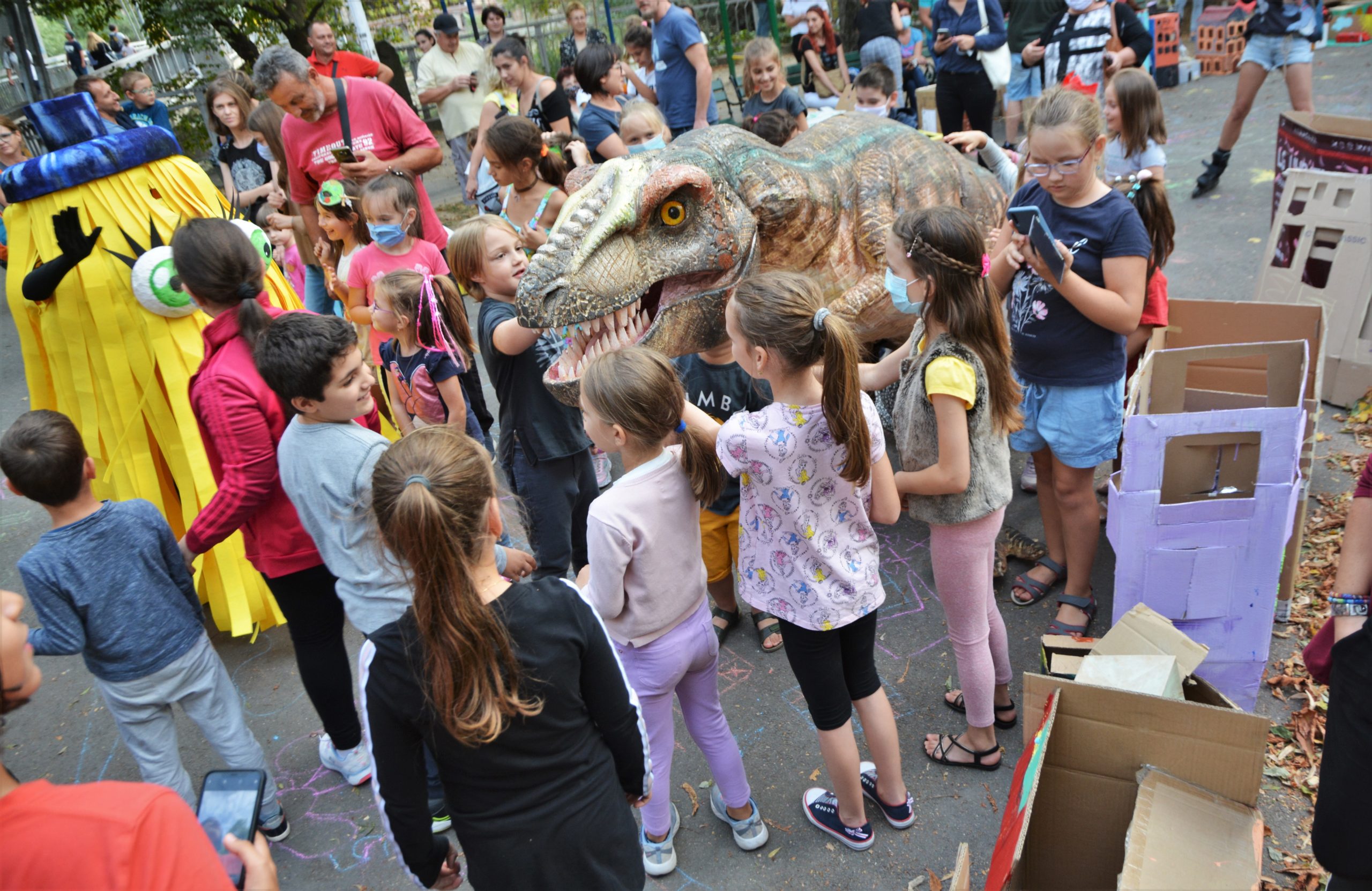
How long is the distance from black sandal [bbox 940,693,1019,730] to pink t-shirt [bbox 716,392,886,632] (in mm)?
911

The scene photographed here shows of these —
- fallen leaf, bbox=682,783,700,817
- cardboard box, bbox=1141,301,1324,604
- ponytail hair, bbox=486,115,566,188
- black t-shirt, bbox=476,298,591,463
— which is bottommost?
fallen leaf, bbox=682,783,700,817

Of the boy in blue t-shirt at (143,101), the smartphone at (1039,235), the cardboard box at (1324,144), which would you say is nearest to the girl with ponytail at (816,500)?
the smartphone at (1039,235)

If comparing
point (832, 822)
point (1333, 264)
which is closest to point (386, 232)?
point (832, 822)

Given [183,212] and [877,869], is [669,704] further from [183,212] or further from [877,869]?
[183,212]

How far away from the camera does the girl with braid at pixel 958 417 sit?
246 centimetres

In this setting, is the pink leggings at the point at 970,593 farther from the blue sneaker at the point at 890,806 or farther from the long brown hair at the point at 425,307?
the long brown hair at the point at 425,307

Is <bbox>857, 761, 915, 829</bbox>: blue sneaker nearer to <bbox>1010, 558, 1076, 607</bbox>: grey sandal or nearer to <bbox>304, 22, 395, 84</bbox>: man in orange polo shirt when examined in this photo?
<bbox>1010, 558, 1076, 607</bbox>: grey sandal

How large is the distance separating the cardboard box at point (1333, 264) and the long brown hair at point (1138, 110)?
88cm

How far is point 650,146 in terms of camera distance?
4113mm

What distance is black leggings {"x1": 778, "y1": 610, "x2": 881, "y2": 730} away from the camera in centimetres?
242

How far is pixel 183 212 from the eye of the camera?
3.98 meters

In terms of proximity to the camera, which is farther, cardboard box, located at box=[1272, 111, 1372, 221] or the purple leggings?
cardboard box, located at box=[1272, 111, 1372, 221]

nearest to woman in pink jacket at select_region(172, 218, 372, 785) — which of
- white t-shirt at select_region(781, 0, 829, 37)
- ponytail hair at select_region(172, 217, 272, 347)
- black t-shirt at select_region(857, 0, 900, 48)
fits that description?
A: ponytail hair at select_region(172, 217, 272, 347)

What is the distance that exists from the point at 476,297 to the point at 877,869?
7.94 feet
